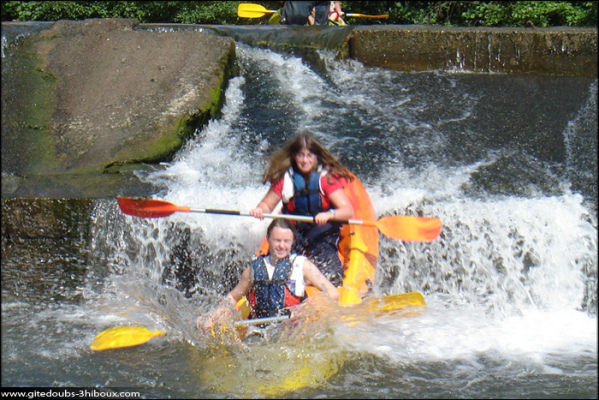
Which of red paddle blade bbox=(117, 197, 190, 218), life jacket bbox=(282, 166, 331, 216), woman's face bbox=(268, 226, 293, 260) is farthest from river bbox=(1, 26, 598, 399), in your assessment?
life jacket bbox=(282, 166, 331, 216)

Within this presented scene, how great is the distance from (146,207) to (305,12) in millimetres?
4270

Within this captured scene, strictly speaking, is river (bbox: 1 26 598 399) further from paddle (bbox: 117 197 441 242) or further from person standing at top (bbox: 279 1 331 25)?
person standing at top (bbox: 279 1 331 25)

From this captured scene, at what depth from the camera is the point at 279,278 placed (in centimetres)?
416

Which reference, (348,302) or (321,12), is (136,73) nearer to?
(321,12)

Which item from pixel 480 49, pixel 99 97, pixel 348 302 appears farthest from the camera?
pixel 480 49

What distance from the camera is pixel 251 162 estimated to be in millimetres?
5906

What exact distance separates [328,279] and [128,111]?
269 centimetres

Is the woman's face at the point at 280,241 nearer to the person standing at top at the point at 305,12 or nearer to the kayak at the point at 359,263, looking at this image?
the kayak at the point at 359,263

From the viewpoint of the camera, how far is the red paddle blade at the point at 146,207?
4.58 m

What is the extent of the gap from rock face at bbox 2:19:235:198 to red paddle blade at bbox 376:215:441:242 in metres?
1.89

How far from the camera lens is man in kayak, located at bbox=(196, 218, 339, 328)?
4.15 m

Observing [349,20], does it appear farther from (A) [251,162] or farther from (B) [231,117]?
(A) [251,162]

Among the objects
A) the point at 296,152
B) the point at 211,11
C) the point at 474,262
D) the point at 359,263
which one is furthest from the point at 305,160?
the point at 211,11

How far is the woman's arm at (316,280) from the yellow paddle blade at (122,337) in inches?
35.5
